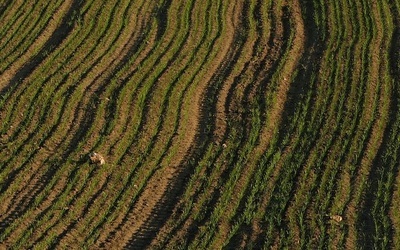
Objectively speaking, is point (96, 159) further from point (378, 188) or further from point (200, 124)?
point (378, 188)

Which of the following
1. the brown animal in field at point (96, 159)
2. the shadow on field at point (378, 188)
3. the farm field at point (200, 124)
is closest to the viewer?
the shadow on field at point (378, 188)

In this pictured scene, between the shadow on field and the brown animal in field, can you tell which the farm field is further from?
the brown animal in field

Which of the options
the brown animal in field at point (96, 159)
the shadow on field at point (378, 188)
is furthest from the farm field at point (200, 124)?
the brown animal in field at point (96, 159)

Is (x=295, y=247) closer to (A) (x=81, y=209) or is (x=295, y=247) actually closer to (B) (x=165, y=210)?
(B) (x=165, y=210)

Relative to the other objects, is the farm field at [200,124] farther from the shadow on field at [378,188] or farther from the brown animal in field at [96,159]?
the brown animal in field at [96,159]

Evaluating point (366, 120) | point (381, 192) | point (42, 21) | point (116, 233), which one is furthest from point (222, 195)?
point (42, 21)

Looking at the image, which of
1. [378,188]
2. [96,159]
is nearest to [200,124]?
[96,159]

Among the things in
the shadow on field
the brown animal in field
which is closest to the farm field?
the shadow on field

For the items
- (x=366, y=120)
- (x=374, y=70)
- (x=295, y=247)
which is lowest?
(x=295, y=247)
